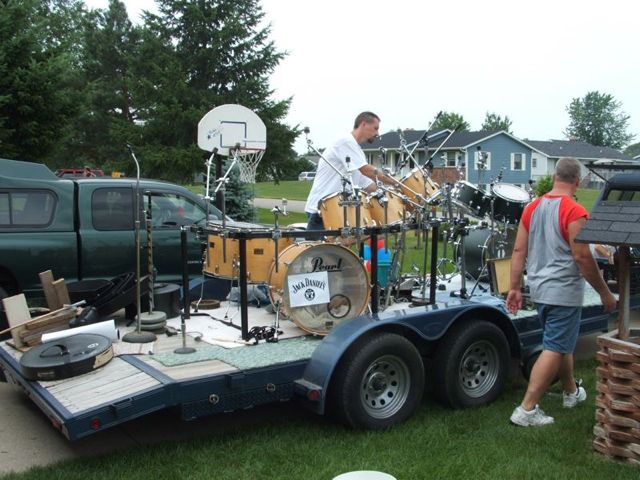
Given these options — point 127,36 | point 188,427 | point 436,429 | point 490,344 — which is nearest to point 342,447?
point 436,429

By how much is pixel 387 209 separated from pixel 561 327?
188cm

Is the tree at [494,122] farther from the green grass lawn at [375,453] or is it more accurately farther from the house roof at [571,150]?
Answer: the green grass lawn at [375,453]

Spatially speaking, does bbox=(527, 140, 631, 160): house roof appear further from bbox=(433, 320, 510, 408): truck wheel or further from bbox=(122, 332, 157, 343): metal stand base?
bbox=(122, 332, 157, 343): metal stand base

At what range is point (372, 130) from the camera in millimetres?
6398

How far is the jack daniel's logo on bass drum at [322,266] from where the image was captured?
5.11 m

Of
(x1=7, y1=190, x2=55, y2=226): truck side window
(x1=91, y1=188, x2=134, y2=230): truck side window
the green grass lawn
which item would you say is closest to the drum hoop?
the green grass lawn

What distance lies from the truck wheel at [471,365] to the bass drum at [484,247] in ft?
6.14

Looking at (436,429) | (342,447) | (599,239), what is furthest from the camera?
(436,429)

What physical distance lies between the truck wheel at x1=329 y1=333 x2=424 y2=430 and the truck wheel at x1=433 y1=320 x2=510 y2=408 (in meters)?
0.27

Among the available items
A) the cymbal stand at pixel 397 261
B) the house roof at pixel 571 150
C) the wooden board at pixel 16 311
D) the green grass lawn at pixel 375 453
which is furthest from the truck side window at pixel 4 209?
the house roof at pixel 571 150

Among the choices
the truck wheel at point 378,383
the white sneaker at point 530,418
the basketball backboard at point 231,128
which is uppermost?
the basketball backboard at point 231,128

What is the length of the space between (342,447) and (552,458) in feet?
4.58

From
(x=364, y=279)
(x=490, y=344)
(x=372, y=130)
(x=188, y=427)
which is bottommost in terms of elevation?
(x=188, y=427)

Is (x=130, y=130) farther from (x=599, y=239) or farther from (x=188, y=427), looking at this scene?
(x=599, y=239)
